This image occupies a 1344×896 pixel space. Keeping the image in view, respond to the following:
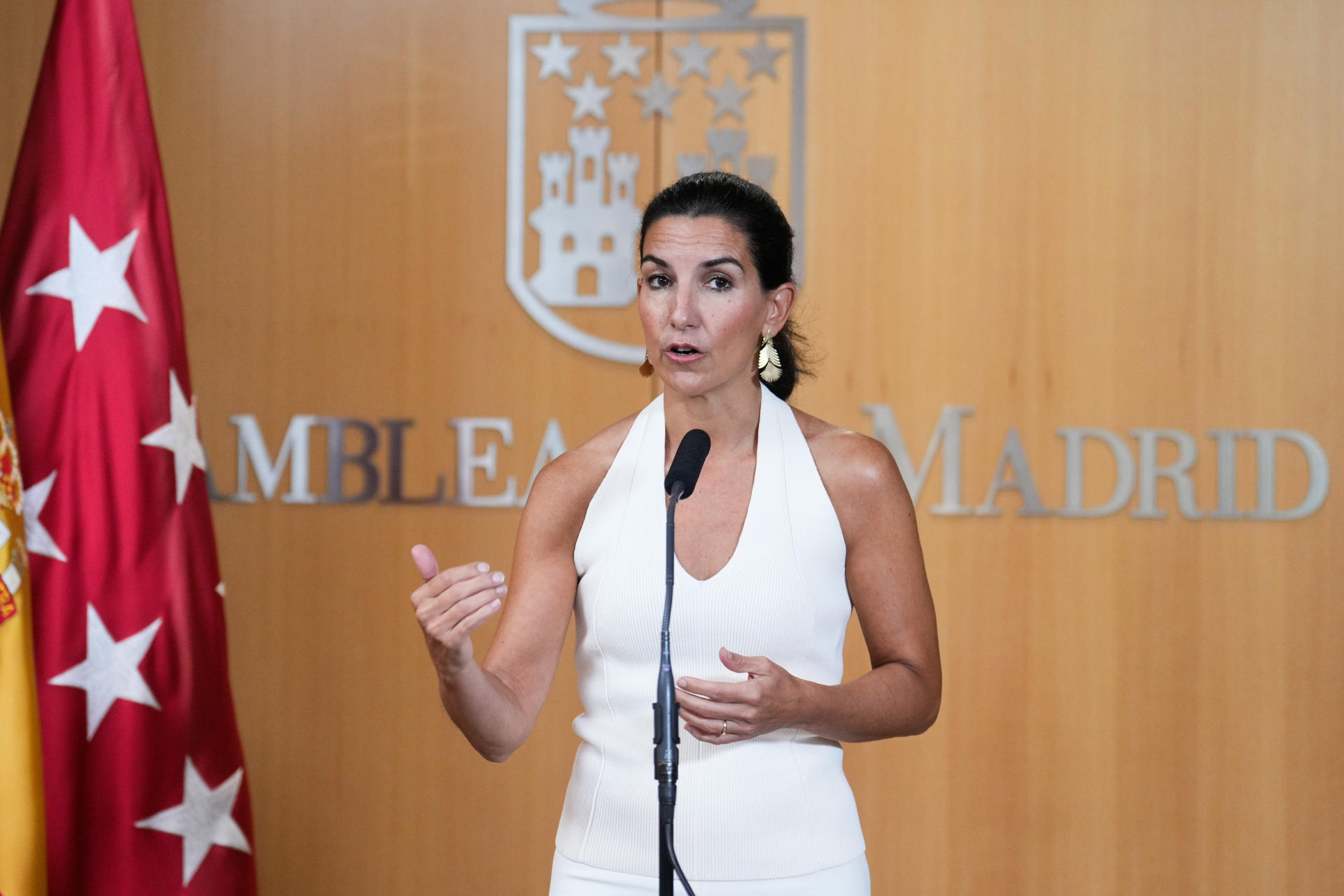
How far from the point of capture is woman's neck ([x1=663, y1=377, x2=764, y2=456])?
170 cm

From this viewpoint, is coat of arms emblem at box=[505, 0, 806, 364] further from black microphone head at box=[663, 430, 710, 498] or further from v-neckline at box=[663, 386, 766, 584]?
black microphone head at box=[663, 430, 710, 498]

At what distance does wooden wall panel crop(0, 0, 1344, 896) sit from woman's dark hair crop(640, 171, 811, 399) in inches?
49.8

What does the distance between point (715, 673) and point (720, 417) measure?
368mm

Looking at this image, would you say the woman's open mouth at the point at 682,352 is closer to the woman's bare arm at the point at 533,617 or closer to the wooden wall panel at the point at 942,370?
the woman's bare arm at the point at 533,617

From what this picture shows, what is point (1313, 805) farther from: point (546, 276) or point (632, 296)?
point (546, 276)

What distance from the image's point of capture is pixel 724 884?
1500 mm

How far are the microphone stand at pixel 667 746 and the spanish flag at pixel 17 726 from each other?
1205 mm

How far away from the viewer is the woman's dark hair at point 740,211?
1.67 m

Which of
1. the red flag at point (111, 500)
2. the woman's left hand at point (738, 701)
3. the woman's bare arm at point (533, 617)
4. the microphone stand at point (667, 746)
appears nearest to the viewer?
the microphone stand at point (667, 746)

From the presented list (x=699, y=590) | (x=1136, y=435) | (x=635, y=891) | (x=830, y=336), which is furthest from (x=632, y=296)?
(x=635, y=891)

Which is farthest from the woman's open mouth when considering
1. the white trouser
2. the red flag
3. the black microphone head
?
the red flag

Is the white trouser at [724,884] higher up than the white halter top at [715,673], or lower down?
lower down

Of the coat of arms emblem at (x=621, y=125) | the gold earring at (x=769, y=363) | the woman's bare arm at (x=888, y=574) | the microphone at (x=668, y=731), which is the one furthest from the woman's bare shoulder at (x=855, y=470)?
the coat of arms emblem at (x=621, y=125)

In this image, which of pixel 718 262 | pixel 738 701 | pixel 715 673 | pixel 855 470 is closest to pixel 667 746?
pixel 738 701
